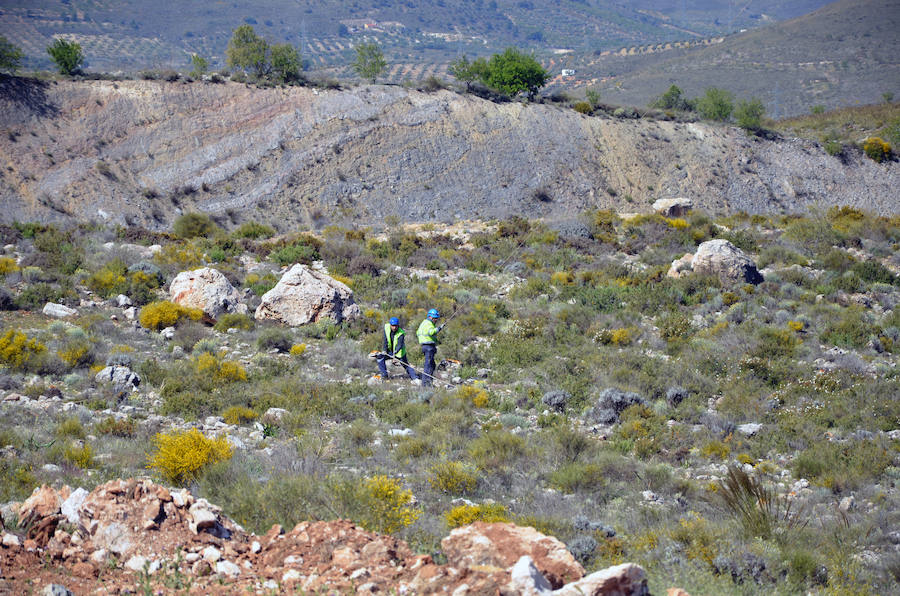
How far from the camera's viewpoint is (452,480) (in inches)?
271

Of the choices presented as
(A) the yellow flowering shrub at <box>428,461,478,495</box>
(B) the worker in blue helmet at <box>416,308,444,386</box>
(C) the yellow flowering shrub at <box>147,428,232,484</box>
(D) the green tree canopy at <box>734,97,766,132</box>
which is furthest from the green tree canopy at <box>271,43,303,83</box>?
(A) the yellow flowering shrub at <box>428,461,478,495</box>

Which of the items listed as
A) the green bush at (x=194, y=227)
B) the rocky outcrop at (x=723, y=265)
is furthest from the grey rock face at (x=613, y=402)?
the green bush at (x=194, y=227)

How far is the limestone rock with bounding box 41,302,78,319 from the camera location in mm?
13375

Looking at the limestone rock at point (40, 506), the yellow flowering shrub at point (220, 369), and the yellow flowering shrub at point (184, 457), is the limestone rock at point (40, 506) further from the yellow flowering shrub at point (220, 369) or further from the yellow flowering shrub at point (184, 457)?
the yellow flowering shrub at point (220, 369)

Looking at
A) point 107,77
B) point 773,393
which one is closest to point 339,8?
point 107,77

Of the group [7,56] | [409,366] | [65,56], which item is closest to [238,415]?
[409,366]

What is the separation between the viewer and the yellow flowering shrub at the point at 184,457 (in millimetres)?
6555

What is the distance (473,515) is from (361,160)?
25469 mm

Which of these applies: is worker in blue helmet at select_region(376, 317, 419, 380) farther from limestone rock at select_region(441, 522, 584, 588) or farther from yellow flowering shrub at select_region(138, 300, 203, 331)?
limestone rock at select_region(441, 522, 584, 588)

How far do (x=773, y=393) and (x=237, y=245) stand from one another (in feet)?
52.2

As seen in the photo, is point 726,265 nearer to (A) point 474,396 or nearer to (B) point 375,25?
(A) point 474,396

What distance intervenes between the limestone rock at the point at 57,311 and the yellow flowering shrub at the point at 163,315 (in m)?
1.52

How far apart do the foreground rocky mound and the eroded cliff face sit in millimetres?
22058

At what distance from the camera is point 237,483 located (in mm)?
6168
